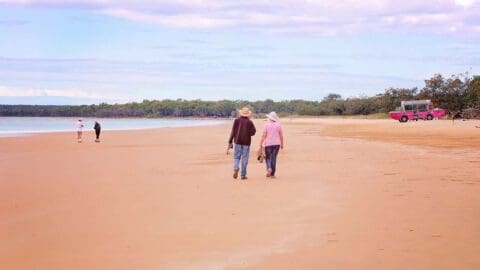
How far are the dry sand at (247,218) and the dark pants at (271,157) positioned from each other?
0.30 metres

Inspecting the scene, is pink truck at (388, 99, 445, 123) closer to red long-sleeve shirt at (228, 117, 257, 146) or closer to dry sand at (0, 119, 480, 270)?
dry sand at (0, 119, 480, 270)

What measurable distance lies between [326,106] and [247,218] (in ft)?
370

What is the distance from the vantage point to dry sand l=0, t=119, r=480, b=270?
633cm

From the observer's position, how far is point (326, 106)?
120 m

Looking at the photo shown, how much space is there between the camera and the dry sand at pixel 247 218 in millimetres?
6328

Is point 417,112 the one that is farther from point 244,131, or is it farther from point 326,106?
point 326,106

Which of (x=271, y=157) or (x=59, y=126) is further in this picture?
(x=59, y=126)

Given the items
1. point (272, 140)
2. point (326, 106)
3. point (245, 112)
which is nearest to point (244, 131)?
point (245, 112)

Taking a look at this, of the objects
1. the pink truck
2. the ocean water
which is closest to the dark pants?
the ocean water

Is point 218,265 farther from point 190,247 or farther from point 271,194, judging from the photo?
point 271,194

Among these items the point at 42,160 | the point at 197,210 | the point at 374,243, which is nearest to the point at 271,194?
the point at 197,210

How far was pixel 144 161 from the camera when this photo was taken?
1945 centimetres

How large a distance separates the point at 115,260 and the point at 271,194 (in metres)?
4.98

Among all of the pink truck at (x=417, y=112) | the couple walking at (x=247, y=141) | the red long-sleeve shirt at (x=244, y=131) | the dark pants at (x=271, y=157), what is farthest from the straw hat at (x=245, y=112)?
the pink truck at (x=417, y=112)
